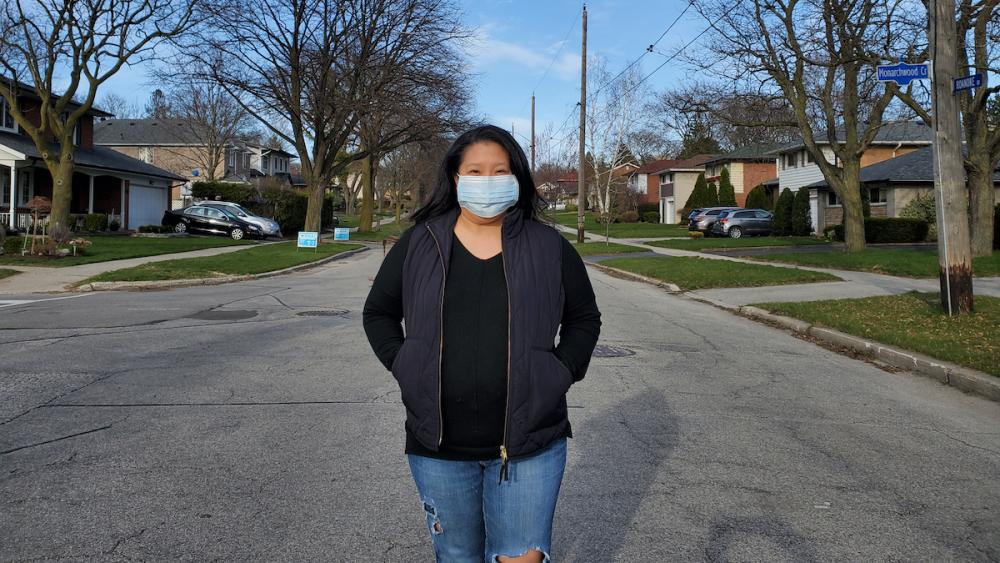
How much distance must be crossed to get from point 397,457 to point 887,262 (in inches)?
728

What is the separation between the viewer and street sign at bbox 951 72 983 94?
9.95 metres

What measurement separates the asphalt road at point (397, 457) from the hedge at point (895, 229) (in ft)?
88.8

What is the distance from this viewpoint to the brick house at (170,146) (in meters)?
64.8

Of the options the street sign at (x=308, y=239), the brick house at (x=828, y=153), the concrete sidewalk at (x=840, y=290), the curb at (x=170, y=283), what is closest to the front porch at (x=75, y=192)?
the street sign at (x=308, y=239)

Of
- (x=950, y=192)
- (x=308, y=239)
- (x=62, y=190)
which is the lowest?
(x=308, y=239)

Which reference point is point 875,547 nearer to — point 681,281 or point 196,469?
point 196,469

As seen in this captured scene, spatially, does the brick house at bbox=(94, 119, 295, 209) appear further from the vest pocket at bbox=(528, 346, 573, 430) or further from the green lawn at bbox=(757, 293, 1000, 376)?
the vest pocket at bbox=(528, 346, 573, 430)

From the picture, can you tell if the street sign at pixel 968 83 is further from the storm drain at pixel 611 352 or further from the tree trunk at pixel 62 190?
the tree trunk at pixel 62 190

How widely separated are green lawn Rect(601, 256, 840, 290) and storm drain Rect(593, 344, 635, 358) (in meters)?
8.18

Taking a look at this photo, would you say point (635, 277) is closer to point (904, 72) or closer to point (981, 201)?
point (981, 201)

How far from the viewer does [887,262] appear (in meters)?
20.0

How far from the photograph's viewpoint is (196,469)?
479 centimetres

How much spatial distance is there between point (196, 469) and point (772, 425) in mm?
4293

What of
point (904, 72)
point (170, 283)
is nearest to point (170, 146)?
point (170, 283)
